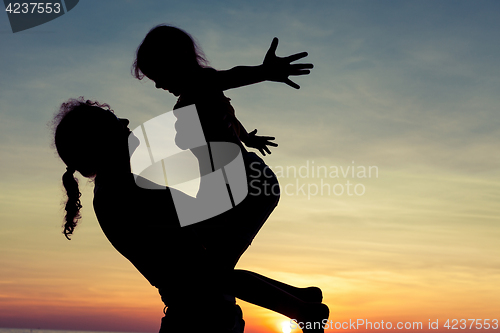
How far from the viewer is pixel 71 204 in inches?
116

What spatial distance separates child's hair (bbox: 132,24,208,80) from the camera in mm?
2865

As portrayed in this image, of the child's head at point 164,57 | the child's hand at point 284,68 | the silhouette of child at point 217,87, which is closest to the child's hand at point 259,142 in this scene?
the silhouette of child at point 217,87

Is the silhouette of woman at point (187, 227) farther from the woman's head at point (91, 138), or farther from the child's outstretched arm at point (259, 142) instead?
the child's outstretched arm at point (259, 142)

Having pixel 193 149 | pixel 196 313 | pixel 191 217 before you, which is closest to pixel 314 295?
pixel 196 313

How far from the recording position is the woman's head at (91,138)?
8.62 feet

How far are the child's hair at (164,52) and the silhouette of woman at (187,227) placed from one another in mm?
66

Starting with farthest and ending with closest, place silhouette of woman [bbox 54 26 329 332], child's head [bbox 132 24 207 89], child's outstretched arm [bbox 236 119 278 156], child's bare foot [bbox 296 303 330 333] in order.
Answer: child's outstretched arm [bbox 236 119 278 156]
child's head [bbox 132 24 207 89]
child's bare foot [bbox 296 303 330 333]
silhouette of woman [bbox 54 26 329 332]

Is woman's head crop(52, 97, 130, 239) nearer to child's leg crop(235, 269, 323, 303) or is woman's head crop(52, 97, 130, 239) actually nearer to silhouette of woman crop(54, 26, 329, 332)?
silhouette of woman crop(54, 26, 329, 332)

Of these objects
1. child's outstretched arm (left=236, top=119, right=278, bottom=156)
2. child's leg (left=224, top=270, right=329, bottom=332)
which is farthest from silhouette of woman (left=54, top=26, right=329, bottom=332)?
child's outstretched arm (left=236, top=119, right=278, bottom=156)

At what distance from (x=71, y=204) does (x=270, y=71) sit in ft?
5.36

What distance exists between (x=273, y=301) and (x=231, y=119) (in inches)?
49.4

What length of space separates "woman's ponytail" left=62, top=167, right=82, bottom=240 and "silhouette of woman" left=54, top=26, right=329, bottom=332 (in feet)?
0.09

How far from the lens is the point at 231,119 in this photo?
300 centimetres

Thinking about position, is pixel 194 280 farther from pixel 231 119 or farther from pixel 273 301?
pixel 231 119
